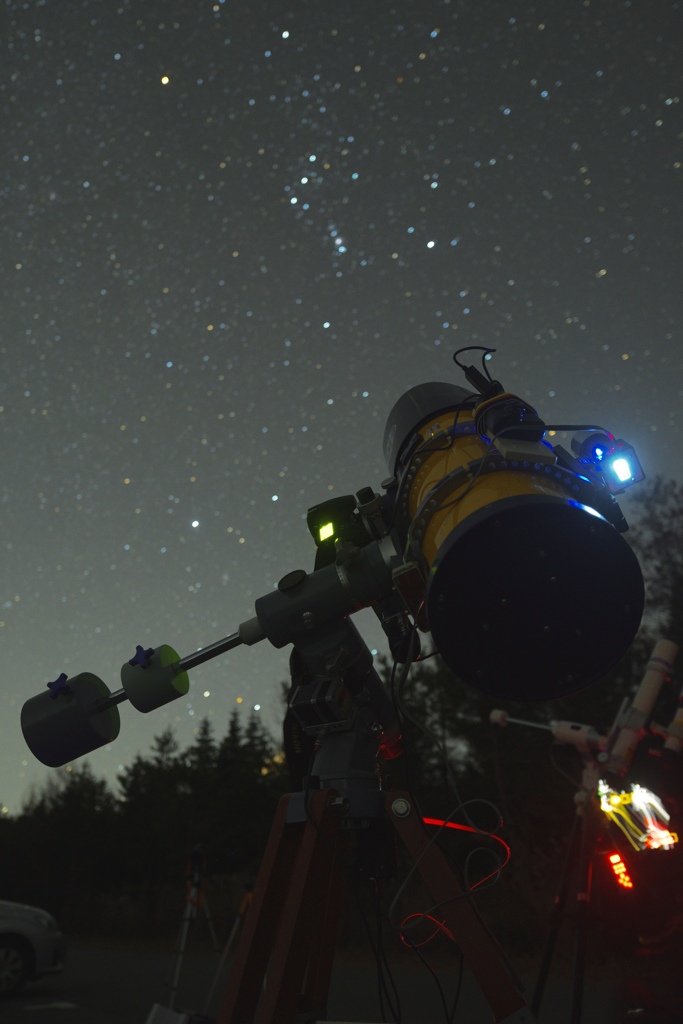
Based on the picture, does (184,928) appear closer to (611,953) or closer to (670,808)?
(670,808)

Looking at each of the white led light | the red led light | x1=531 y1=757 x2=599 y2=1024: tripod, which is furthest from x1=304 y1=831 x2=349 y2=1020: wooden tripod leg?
the red led light

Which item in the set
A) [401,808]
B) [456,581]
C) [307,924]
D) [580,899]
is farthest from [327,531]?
[580,899]

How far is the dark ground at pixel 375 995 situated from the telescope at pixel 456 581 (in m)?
3.89

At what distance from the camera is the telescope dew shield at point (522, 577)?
5.69 ft

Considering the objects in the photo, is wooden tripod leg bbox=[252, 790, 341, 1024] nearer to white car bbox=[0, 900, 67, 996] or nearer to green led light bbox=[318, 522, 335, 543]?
green led light bbox=[318, 522, 335, 543]

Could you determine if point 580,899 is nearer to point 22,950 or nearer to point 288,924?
point 288,924

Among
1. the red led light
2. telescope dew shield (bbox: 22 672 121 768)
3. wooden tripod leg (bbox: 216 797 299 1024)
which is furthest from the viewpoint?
the red led light

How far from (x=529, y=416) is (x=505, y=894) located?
13.1m

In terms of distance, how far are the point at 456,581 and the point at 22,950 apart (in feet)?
23.7

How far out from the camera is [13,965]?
6457 mm

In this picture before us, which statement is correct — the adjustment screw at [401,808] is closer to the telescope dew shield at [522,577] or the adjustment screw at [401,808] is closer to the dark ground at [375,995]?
the telescope dew shield at [522,577]

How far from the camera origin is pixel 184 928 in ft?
18.0

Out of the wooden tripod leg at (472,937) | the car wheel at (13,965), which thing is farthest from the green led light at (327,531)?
the car wheel at (13,965)

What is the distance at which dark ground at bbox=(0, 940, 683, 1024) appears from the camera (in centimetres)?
519
